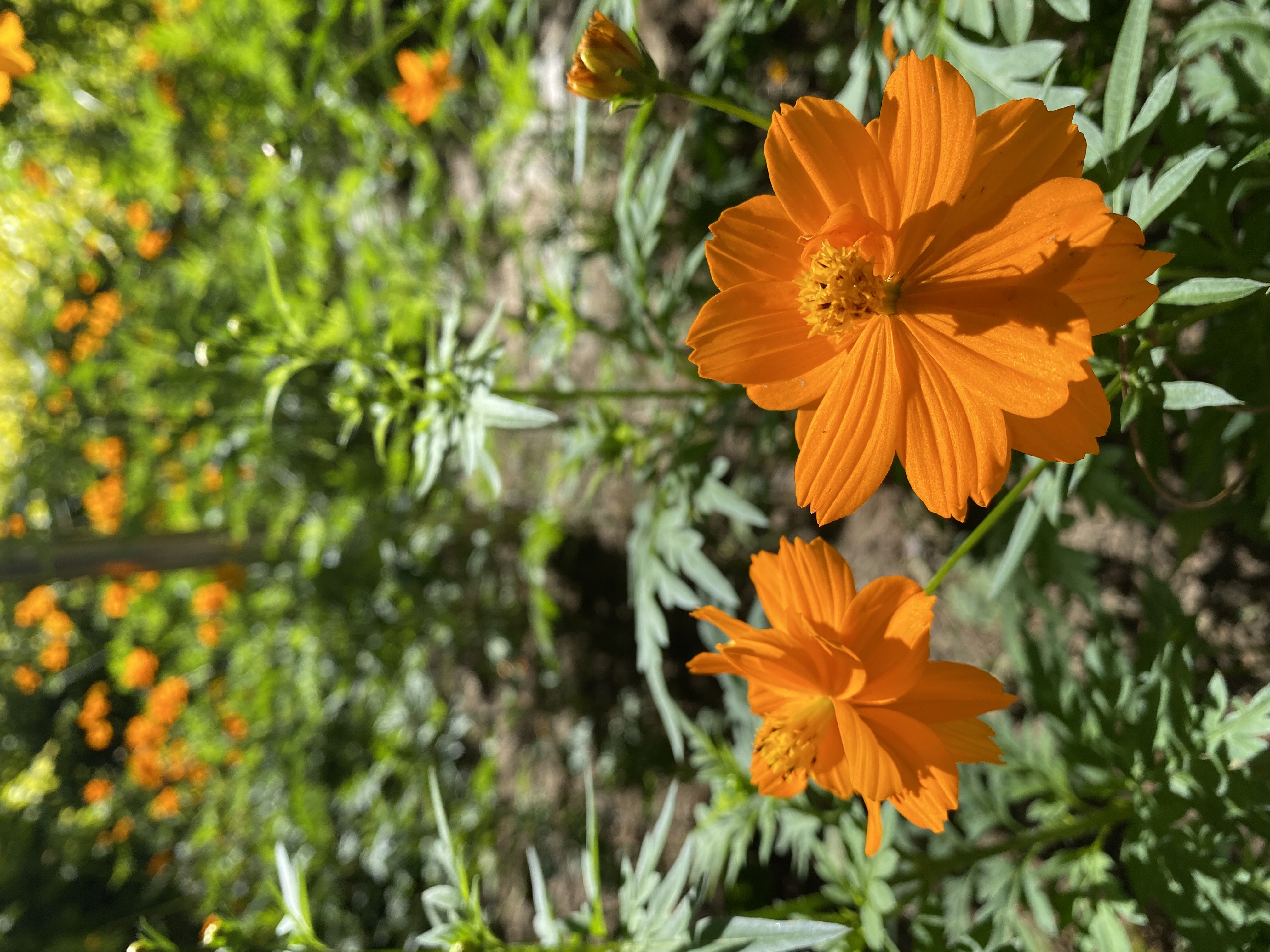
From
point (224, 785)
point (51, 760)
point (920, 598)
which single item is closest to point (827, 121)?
point (920, 598)

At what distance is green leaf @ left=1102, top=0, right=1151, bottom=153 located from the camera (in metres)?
0.58

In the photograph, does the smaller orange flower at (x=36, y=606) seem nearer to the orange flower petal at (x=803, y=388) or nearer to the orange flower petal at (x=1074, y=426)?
the orange flower petal at (x=803, y=388)

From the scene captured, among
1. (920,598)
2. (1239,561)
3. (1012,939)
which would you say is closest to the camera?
(920,598)

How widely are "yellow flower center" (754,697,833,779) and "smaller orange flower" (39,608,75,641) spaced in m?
3.41

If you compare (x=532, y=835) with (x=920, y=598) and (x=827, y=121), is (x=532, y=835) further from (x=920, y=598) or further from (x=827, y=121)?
(x=827, y=121)

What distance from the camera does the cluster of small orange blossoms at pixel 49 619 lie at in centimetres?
301

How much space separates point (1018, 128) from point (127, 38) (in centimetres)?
297

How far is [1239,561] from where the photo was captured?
1274mm

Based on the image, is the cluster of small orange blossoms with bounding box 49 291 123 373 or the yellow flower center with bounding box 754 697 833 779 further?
the cluster of small orange blossoms with bounding box 49 291 123 373

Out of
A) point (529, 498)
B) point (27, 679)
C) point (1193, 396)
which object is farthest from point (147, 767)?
point (1193, 396)

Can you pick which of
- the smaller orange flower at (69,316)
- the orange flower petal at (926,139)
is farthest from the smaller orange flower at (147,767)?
the orange flower petal at (926,139)

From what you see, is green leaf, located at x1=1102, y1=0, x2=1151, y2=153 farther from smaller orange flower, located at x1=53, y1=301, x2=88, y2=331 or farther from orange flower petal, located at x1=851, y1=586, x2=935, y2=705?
smaller orange flower, located at x1=53, y1=301, x2=88, y2=331

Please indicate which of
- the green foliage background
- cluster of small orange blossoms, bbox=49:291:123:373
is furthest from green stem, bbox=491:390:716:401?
cluster of small orange blossoms, bbox=49:291:123:373

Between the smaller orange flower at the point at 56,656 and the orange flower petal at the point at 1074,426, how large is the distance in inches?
146
